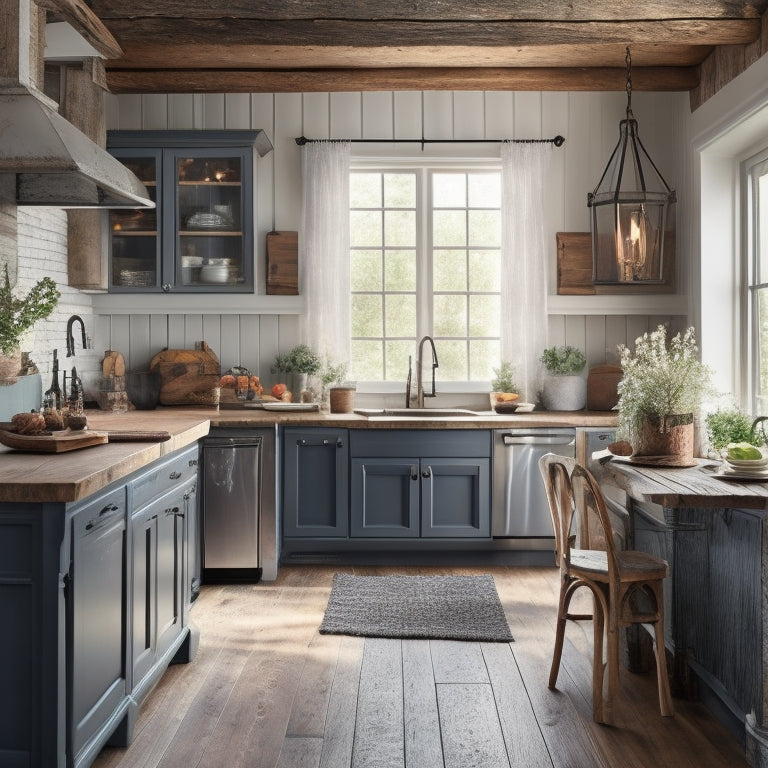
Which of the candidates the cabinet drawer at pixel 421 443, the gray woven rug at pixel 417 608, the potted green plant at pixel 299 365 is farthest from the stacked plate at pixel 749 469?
the potted green plant at pixel 299 365

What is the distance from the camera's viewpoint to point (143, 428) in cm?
376

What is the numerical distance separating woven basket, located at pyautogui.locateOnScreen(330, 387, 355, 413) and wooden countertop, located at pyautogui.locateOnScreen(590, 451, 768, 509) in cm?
233

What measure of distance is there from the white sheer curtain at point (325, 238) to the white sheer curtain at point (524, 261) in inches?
41.9

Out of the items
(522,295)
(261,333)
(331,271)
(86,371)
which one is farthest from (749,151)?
(86,371)

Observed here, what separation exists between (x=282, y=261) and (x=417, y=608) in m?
2.54

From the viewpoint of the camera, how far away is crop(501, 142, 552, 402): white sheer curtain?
5695 mm

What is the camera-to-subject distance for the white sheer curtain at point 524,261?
5.70 meters

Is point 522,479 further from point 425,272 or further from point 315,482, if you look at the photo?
point 425,272

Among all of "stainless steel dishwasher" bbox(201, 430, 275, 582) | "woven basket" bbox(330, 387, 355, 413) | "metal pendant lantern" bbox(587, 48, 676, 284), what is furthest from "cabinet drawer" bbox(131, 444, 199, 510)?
"metal pendant lantern" bbox(587, 48, 676, 284)

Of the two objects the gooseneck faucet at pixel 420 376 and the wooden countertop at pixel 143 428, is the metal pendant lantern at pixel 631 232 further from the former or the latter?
the gooseneck faucet at pixel 420 376

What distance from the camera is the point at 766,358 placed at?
4543 mm

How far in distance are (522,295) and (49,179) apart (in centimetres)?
308

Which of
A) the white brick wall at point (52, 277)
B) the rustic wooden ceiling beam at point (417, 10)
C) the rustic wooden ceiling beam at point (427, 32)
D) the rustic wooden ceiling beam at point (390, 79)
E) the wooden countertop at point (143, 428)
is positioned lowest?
the wooden countertop at point (143, 428)

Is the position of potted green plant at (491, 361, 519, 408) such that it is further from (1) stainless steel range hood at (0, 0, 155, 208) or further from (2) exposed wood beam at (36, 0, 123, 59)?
(2) exposed wood beam at (36, 0, 123, 59)
